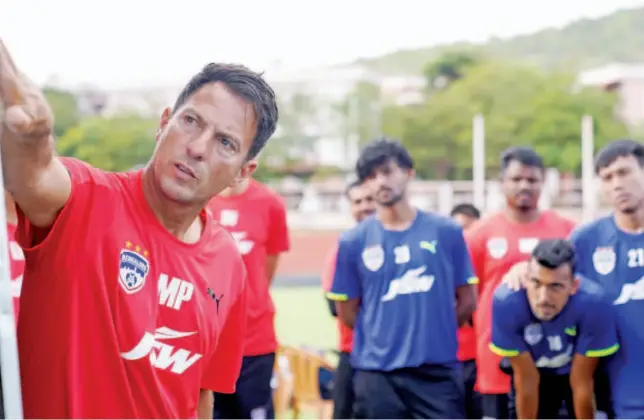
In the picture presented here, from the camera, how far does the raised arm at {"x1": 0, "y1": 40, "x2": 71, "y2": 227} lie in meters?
1.52

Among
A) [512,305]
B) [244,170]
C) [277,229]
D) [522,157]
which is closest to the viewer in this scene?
[244,170]

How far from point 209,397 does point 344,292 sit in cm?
209

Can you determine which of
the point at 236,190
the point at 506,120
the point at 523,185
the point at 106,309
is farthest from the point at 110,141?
the point at 106,309

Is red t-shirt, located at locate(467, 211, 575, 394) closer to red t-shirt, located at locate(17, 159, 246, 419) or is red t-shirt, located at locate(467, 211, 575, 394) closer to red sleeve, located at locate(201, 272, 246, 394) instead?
red sleeve, located at locate(201, 272, 246, 394)

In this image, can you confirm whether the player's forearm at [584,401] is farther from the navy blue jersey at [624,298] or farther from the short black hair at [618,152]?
the short black hair at [618,152]

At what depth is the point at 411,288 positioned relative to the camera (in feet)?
14.7

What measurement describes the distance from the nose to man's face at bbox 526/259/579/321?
2290 mm

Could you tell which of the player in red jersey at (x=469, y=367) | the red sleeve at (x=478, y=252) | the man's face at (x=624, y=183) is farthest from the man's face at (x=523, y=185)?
the man's face at (x=624, y=183)

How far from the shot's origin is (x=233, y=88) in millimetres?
2074

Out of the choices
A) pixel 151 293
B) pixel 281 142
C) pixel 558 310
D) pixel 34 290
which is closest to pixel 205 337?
pixel 151 293

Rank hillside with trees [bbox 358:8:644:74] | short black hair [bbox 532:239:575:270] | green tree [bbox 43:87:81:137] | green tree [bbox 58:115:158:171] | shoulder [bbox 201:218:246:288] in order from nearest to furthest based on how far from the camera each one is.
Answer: shoulder [bbox 201:218:246:288] → short black hair [bbox 532:239:575:270] → green tree [bbox 58:115:158:171] → green tree [bbox 43:87:81:137] → hillside with trees [bbox 358:8:644:74]

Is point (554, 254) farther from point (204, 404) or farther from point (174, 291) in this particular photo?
point (174, 291)

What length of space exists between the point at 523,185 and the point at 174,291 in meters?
3.35

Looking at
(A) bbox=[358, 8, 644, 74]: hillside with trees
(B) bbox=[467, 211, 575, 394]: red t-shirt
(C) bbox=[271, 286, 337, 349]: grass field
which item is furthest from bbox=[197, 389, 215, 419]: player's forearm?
(A) bbox=[358, 8, 644, 74]: hillside with trees
